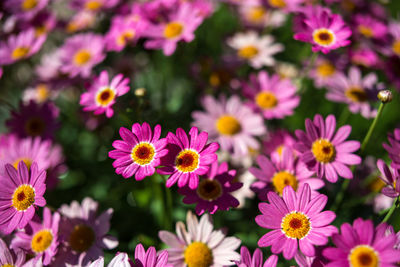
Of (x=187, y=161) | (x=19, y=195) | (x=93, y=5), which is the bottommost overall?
(x=19, y=195)

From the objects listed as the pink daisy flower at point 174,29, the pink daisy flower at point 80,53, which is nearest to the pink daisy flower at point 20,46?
the pink daisy flower at point 80,53

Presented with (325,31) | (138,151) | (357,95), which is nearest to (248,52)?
(325,31)

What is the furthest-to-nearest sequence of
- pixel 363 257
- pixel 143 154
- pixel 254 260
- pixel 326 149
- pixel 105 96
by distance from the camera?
pixel 105 96 → pixel 326 149 → pixel 143 154 → pixel 254 260 → pixel 363 257

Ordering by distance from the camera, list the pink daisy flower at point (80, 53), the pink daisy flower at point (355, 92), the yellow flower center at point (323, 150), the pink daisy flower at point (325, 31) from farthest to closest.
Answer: the pink daisy flower at point (80, 53) < the pink daisy flower at point (355, 92) < the pink daisy flower at point (325, 31) < the yellow flower center at point (323, 150)

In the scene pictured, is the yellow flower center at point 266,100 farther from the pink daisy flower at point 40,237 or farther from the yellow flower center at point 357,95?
the pink daisy flower at point 40,237

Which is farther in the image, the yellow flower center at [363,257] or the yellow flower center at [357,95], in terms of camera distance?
the yellow flower center at [357,95]

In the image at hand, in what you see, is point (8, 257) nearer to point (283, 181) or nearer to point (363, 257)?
point (283, 181)

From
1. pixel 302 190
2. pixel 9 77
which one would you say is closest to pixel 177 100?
pixel 9 77
